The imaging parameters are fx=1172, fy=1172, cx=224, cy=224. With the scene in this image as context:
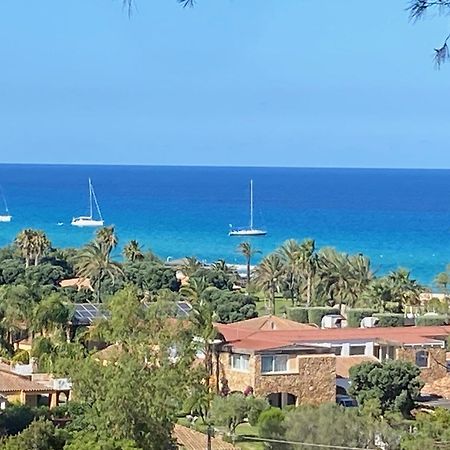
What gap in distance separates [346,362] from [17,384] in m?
10.9

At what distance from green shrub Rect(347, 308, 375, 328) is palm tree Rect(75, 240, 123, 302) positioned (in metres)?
14.7

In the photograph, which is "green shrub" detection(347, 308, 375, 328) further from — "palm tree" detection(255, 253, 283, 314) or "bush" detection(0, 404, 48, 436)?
Answer: "bush" detection(0, 404, 48, 436)

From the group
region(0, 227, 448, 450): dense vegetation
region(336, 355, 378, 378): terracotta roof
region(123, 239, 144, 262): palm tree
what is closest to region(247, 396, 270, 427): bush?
region(0, 227, 448, 450): dense vegetation

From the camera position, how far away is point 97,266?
59406mm

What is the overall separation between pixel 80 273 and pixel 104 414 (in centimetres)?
4130

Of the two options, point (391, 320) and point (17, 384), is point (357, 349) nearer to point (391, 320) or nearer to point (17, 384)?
point (391, 320)

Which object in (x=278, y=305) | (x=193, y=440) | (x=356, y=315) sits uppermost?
(x=278, y=305)

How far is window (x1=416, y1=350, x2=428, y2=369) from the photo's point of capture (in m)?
36.9

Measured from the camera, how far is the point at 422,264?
10144 centimetres

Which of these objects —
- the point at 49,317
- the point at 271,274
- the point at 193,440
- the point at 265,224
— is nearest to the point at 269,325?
the point at 49,317

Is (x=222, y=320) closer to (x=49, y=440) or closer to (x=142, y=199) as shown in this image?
(x=49, y=440)

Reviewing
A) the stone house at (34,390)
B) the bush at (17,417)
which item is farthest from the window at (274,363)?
the bush at (17,417)

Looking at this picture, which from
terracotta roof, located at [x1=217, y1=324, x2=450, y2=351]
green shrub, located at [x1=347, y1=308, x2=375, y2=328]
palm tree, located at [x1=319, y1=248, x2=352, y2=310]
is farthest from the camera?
palm tree, located at [x1=319, y1=248, x2=352, y2=310]

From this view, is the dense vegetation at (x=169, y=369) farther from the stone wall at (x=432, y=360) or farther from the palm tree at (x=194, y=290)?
the stone wall at (x=432, y=360)
